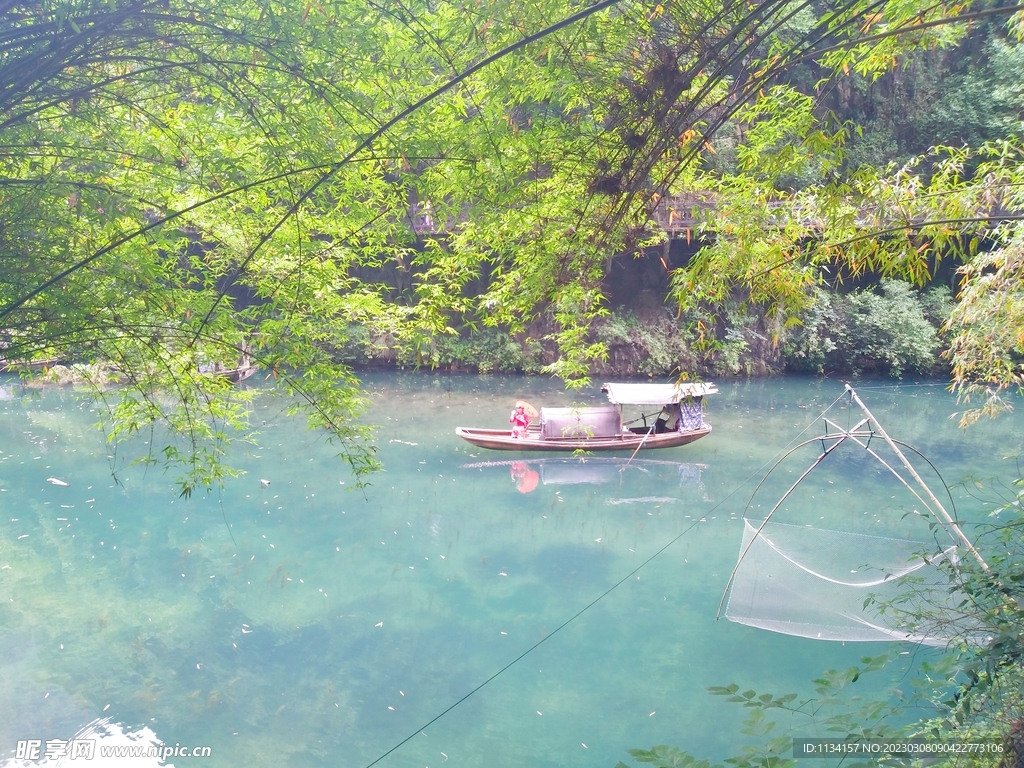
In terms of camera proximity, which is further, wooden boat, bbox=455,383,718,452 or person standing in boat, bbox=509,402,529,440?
person standing in boat, bbox=509,402,529,440

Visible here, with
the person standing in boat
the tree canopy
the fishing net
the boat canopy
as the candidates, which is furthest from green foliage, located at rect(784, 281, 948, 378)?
the tree canopy

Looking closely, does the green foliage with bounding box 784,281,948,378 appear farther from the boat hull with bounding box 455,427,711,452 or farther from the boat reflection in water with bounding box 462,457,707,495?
the boat reflection in water with bounding box 462,457,707,495

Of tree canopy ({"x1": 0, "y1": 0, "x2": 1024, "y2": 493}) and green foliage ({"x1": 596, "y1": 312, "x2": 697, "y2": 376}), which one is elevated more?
tree canopy ({"x1": 0, "y1": 0, "x2": 1024, "y2": 493})

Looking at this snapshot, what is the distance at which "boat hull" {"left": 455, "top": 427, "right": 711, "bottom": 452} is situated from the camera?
7.61 meters

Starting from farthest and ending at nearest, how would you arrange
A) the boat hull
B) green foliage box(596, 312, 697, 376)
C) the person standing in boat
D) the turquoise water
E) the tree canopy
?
green foliage box(596, 312, 697, 376) < the person standing in boat < the boat hull < the turquoise water < the tree canopy

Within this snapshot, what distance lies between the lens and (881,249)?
8.12 feet

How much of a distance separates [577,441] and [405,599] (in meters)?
3.16

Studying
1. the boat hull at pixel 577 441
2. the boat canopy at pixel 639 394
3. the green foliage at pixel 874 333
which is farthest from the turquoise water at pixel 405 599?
the green foliage at pixel 874 333

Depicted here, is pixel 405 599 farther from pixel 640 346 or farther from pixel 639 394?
pixel 640 346

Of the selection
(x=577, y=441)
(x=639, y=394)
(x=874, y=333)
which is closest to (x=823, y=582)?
(x=577, y=441)

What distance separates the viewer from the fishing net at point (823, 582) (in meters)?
3.54

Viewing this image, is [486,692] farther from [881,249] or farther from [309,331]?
[881,249]

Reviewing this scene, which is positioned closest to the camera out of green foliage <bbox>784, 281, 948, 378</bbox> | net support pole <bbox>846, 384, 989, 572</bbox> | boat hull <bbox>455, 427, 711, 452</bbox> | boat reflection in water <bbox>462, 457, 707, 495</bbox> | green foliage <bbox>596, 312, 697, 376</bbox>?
net support pole <bbox>846, 384, 989, 572</bbox>

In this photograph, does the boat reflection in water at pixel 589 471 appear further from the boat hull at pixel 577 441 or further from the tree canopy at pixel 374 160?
the tree canopy at pixel 374 160
